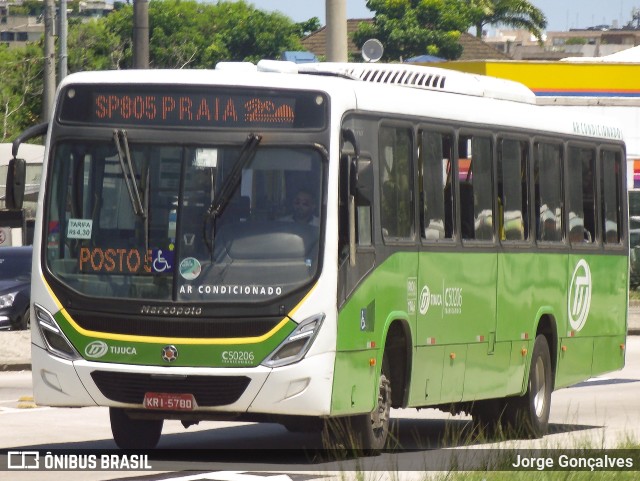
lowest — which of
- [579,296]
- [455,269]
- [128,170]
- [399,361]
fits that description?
[579,296]

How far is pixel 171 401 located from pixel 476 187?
404 cm

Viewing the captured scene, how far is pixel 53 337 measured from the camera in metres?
12.7

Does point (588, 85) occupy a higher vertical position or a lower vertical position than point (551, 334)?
higher

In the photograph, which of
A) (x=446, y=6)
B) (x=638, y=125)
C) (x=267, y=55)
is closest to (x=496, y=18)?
(x=446, y=6)

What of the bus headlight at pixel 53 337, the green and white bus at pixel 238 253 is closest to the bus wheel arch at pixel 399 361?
the green and white bus at pixel 238 253

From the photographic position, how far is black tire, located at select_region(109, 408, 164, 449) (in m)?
13.7

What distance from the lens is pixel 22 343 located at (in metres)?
25.5

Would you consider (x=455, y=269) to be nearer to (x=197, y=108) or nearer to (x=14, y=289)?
(x=197, y=108)

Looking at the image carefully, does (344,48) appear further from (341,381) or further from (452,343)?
(341,381)

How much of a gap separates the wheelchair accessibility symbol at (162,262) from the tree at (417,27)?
334ft

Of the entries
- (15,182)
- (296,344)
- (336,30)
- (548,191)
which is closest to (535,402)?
(548,191)

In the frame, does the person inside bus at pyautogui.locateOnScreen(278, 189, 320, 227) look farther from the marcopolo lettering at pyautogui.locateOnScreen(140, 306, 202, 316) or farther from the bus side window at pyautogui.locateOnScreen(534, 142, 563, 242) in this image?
the bus side window at pyautogui.locateOnScreen(534, 142, 563, 242)

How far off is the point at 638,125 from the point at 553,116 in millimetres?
27770
